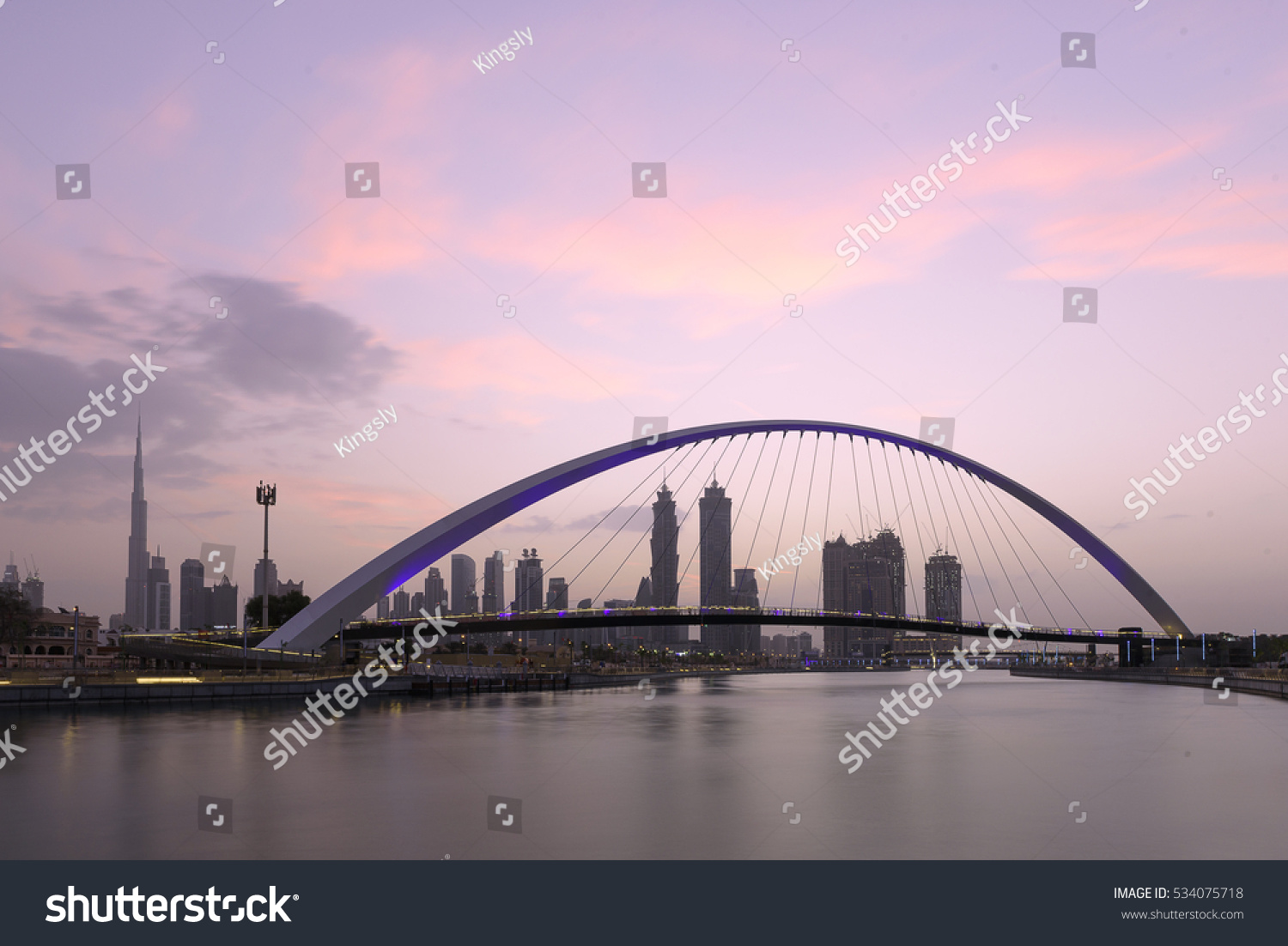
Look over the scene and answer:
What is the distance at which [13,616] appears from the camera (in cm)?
6775

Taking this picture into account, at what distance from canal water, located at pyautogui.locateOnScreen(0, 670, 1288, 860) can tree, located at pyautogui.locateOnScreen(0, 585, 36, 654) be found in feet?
112

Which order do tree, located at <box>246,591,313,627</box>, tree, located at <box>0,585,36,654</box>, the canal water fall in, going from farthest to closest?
tree, located at <box>246,591,313,627</box>, tree, located at <box>0,585,36,654</box>, the canal water

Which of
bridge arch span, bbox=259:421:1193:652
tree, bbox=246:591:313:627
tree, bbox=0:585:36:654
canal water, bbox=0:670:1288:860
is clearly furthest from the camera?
tree, bbox=246:591:313:627

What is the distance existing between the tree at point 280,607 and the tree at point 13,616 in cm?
2910

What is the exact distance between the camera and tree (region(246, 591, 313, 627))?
101875mm

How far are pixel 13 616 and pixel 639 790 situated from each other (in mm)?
62292

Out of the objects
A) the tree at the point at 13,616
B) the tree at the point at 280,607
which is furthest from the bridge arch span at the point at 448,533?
the tree at the point at 280,607

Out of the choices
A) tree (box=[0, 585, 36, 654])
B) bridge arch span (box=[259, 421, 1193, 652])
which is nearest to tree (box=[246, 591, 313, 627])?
tree (box=[0, 585, 36, 654])

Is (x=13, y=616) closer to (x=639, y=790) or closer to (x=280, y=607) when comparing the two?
(x=280, y=607)

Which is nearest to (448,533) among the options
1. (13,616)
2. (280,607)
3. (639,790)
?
(13,616)

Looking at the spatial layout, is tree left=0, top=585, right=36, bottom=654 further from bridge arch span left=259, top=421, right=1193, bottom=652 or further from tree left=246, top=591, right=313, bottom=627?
tree left=246, top=591, right=313, bottom=627

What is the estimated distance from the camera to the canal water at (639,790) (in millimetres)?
14523
